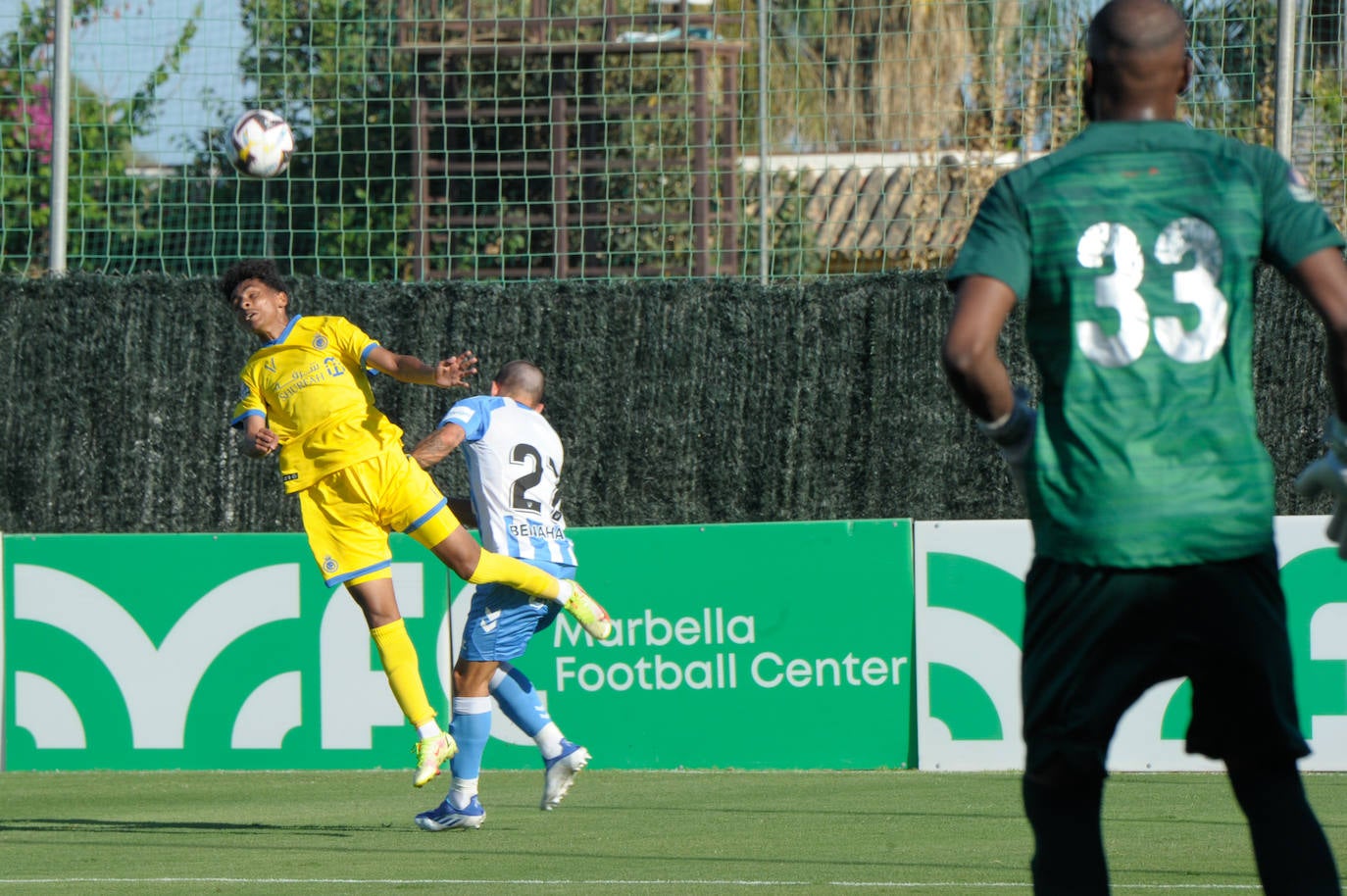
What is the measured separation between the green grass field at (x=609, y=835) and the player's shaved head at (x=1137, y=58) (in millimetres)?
2798

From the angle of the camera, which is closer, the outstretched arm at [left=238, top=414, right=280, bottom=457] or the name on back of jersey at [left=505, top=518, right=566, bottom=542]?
the outstretched arm at [left=238, top=414, right=280, bottom=457]

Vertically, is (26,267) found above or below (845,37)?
below

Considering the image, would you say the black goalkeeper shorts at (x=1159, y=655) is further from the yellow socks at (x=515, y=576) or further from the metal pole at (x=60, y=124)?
the metal pole at (x=60, y=124)

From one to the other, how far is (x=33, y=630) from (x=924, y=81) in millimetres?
6027

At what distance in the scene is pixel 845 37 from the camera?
11203mm

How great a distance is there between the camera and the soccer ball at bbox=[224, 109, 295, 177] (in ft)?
34.4

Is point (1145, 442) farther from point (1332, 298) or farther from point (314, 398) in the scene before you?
point (314, 398)

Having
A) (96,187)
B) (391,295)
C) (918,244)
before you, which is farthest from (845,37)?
(96,187)

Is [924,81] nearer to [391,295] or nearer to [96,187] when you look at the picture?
[391,295]

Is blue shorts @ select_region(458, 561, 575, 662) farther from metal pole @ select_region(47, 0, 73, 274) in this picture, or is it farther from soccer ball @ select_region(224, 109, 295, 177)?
metal pole @ select_region(47, 0, 73, 274)

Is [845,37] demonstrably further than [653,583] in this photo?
Yes

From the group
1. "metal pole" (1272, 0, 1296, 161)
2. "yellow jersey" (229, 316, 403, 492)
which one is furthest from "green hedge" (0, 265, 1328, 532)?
"yellow jersey" (229, 316, 403, 492)

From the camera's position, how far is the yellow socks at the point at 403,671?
23.5 ft

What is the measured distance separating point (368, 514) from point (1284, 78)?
19.0 feet
